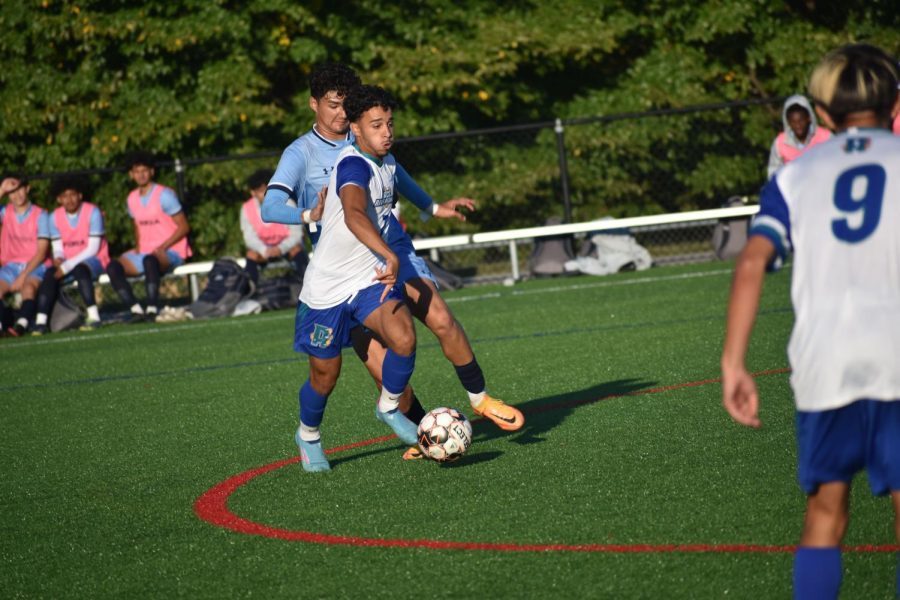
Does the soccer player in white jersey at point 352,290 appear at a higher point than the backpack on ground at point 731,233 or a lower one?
higher

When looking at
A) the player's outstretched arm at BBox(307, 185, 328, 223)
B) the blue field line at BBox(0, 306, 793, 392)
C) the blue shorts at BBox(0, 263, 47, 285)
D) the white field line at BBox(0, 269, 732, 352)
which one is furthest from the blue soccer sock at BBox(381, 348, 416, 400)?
the blue shorts at BBox(0, 263, 47, 285)

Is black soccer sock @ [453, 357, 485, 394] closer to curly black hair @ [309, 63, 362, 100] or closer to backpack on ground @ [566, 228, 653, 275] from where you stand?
curly black hair @ [309, 63, 362, 100]

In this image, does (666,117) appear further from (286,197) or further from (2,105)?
(286,197)

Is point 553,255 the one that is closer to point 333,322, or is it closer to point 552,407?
point 552,407

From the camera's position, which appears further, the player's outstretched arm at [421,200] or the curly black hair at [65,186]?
the curly black hair at [65,186]

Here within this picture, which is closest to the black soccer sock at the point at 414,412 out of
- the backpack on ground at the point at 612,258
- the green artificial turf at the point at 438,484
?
the green artificial turf at the point at 438,484

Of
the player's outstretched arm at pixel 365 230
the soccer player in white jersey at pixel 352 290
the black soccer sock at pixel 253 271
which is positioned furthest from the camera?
the black soccer sock at pixel 253 271

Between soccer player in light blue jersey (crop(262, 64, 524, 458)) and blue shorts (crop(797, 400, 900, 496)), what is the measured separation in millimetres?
3238

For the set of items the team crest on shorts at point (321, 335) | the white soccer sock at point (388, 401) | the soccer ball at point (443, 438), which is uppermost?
the team crest on shorts at point (321, 335)

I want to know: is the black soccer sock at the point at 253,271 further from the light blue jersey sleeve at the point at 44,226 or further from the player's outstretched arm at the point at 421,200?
the player's outstretched arm at the point at 421,200

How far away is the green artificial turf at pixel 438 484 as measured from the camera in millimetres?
4406

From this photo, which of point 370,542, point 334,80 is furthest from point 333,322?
point 370,542

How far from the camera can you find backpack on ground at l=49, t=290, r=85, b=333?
15.5 metres

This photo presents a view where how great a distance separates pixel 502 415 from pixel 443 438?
628 mm
